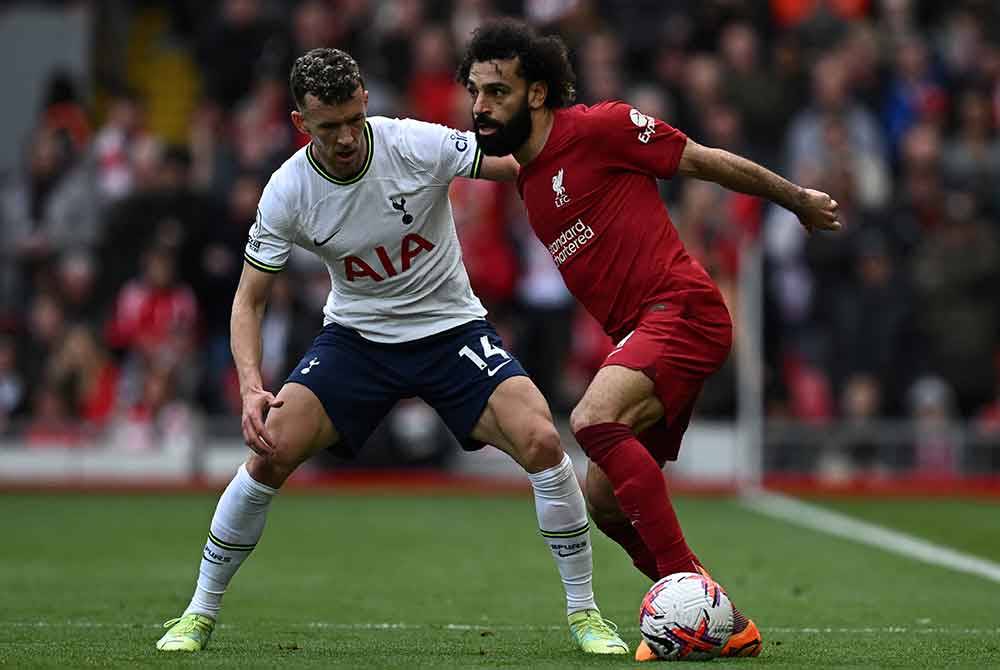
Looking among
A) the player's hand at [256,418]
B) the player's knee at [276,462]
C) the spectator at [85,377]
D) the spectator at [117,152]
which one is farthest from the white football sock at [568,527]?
the spectator at [117,152]

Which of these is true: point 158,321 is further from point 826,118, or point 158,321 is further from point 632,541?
point 632,541

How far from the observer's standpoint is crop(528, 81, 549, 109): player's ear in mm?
7859

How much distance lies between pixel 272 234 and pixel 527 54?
1.26 meters

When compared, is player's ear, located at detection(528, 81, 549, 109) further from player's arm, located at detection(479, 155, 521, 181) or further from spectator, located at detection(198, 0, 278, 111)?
spectator, located at detection(198, 0, 278, 111)

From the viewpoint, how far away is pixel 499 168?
7984 millimetres

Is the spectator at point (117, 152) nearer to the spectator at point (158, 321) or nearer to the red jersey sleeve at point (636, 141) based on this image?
the spectator at point (158, 321)

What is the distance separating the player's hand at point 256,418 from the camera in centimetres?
742

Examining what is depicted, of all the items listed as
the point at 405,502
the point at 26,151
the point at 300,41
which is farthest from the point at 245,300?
the point at 26,151

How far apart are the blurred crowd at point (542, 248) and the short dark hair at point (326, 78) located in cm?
987

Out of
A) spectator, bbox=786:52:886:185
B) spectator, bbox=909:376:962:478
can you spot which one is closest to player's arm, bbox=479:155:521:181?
spectator, bbox=909:376:962:478

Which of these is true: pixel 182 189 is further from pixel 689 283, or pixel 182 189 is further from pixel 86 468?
pixel 689 283

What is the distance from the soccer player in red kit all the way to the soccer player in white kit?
244 mm

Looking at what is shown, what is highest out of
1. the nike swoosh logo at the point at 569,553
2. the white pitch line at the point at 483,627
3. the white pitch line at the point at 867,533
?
the nike swoosh logo at the point at 569,553

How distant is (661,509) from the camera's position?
7449 mm
